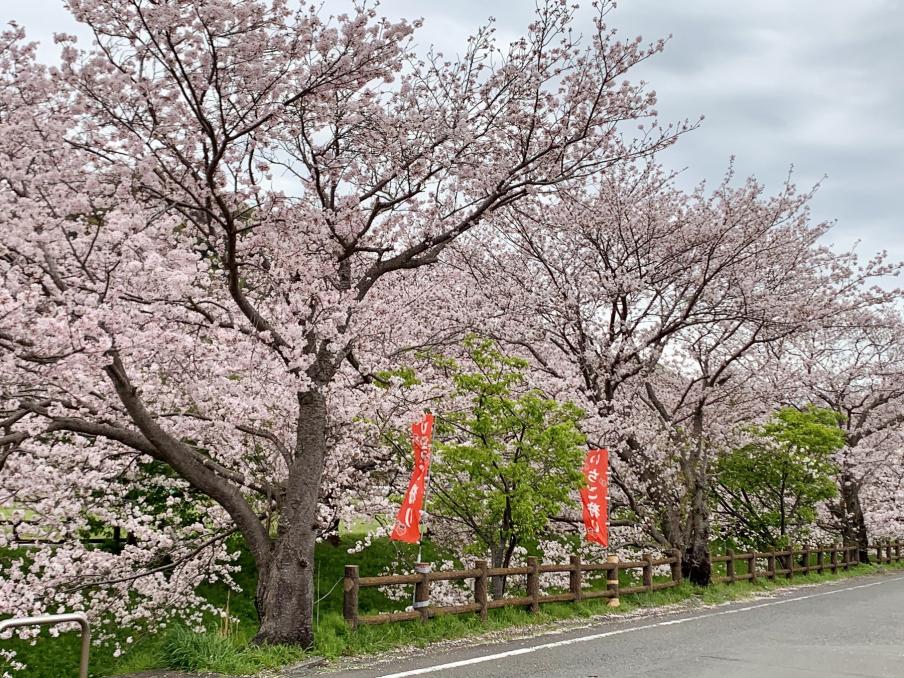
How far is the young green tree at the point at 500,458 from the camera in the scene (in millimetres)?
11234

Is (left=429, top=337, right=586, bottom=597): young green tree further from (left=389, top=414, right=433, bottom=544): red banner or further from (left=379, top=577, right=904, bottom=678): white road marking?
(left=379, top=577, right=904, bottom=678): white road marking

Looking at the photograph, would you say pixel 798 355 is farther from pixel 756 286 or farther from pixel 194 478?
pixel 194 478

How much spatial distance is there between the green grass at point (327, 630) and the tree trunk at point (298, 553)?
322 mm

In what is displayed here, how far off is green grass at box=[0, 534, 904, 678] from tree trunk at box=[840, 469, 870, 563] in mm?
3185

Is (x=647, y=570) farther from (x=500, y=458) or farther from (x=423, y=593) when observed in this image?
(x=423, y=593)

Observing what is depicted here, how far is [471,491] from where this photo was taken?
1146 centimetres

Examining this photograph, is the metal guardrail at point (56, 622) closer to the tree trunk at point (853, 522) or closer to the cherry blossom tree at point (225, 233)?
Result: the cherry blossom tree at point (225, 233)

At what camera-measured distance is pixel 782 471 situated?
1930cm

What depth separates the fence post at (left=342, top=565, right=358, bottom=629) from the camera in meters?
8.89

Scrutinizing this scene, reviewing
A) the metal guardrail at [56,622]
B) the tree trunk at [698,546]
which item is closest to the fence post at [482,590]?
the metal guardrail at [56,622]

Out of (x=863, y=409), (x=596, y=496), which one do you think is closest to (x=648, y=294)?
(x=596, y=496)

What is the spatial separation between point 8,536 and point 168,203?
6093 millimetres

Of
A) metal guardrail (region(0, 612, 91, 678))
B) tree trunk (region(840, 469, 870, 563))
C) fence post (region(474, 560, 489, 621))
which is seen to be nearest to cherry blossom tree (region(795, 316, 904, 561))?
tree trunk (region(840, 469, 870, 563))

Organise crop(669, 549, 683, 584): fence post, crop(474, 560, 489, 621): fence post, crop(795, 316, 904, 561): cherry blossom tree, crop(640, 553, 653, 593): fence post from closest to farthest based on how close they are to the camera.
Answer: crop(474, 560, 489, 621): fence post → crop(640, 553, 653, 593): fence post → crop(669, 549, 683, 584): fence post → crop(795, 316, 904, 561): cherry blossom tree
